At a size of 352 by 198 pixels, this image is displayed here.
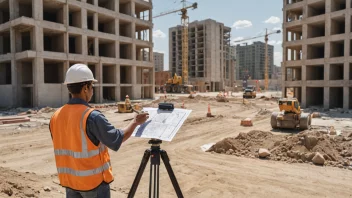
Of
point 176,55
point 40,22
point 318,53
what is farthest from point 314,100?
point 176,55

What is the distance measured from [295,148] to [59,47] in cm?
2575

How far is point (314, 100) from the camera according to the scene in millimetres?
26172

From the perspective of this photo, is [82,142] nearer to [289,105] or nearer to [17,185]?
[17,185]

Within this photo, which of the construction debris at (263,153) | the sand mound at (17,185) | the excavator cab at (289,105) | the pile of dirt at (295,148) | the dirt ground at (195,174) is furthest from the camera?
the excavator cab at (289,105)

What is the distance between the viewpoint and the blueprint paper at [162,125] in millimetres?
3010

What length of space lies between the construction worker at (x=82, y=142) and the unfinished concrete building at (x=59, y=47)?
23126 mm

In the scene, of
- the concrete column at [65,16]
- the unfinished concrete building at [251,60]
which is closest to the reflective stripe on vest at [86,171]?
the concrete column at [65,16]

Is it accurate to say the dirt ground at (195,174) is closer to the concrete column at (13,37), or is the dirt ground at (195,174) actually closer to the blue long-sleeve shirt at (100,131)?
the blue long-sleeve shirt at (100,131)

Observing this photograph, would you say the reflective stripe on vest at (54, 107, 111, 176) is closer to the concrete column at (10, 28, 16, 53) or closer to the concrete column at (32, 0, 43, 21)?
the concrete column at (32, 0, 43, 21)

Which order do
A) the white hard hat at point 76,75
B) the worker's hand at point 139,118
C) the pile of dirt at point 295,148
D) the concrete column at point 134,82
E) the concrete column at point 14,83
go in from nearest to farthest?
the white hard hat at point 76,75, the worker's hand at point 139,118, the pile of dirt at point 295,148, the concrete column at point 14,83, the concrete column at point 134,82

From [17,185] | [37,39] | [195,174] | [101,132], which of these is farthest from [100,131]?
[37,39]

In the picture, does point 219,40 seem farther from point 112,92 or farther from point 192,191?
point 192,191

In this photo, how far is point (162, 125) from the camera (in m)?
3.13

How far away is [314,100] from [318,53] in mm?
4855
